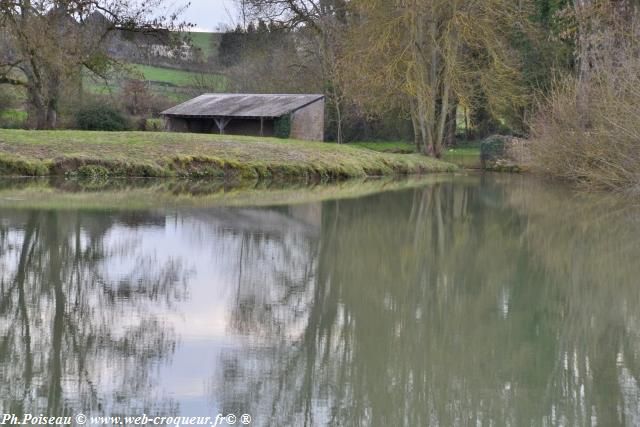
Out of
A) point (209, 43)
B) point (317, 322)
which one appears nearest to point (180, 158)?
point (317, 322)

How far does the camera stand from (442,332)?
27.6 feet

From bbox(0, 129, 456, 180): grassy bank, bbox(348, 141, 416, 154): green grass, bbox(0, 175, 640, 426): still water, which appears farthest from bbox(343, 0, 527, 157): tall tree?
bbox(0, 175, 640, 426): still water

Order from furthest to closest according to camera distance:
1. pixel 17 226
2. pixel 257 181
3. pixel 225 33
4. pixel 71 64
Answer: pixel 225 33 < pixel 71 64 < pixel 257 181 < pixel 17 226

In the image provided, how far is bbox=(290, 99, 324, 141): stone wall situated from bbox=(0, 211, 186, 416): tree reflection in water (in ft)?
109

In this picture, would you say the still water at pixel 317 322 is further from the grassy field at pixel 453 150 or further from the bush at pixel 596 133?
the grassy field at pixel 453 150

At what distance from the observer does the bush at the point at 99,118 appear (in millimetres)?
46250

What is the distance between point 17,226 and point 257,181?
16.7 m

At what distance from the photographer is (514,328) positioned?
8.62 metres

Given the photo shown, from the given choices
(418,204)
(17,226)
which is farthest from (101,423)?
(418,204)

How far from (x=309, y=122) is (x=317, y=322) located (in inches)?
1544

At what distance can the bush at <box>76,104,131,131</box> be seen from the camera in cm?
4625

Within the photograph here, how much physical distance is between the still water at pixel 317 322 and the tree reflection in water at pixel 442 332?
2cm

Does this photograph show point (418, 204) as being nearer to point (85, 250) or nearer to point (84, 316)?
point (85, 250)

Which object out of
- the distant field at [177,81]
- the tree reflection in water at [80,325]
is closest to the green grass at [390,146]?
the distant field at [177,81]
